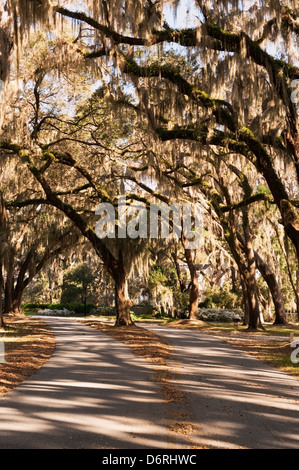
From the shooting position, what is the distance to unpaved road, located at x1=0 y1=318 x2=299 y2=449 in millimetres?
4656

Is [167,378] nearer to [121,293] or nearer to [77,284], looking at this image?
[121,293]

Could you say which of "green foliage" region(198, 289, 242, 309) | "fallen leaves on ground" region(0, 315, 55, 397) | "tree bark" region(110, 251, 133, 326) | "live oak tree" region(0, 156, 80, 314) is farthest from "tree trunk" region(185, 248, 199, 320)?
"fallen leaves on ground" region(0, 315, 55, 397)

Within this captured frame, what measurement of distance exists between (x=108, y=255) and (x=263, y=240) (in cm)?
1314

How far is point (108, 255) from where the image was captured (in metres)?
20.6

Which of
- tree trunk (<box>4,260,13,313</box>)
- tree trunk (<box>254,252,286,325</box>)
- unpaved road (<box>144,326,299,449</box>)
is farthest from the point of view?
tree trunk (<box>4,260,13,313</box>)

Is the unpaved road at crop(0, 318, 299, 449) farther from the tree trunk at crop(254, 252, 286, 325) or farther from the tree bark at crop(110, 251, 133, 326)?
the tree trunk at crop(254, 252, 286, 325)

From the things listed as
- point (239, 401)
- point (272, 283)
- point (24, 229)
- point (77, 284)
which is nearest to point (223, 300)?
point (272, 283)

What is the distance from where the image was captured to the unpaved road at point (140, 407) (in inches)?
183

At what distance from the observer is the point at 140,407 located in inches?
239

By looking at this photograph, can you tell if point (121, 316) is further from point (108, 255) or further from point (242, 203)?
point (242, 203)

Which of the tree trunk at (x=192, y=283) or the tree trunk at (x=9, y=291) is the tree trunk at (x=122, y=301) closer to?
the tree trunk at (x=192, y=283)
